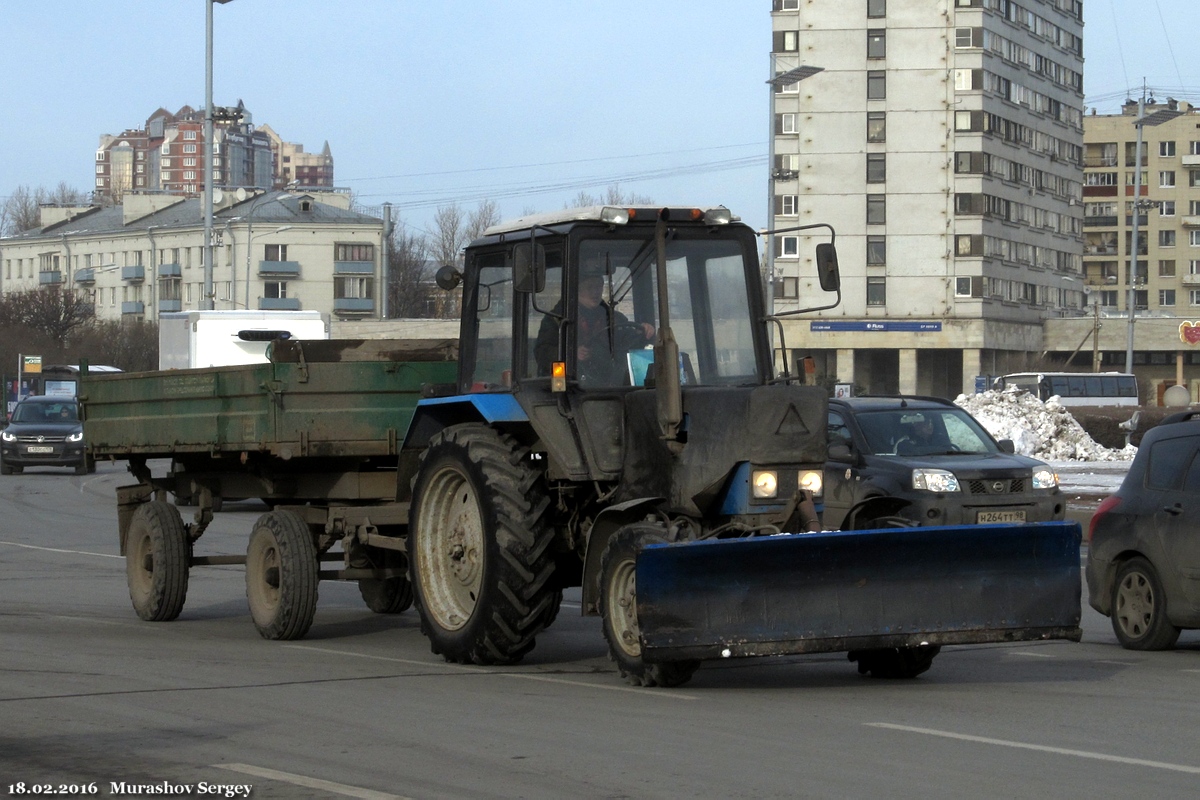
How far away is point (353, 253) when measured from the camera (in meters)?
117

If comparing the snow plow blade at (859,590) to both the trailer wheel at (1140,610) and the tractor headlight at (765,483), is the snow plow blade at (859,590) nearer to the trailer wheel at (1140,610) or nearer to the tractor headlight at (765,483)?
the tractor headlight at (765,483)

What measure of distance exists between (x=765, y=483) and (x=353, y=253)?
361ft

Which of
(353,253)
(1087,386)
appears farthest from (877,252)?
(353,253)

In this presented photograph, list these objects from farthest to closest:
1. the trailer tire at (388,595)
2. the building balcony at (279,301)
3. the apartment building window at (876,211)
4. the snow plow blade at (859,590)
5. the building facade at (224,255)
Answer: the building balcony at (279,301) → the building facade at (224,255) → the apartment building window at (876,211) → the trailer tire at (388,595) → the snow plow blade at (859,590)

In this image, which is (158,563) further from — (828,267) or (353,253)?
(353,253)

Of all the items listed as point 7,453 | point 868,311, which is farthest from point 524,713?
point 868,311

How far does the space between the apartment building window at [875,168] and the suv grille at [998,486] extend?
77431mm

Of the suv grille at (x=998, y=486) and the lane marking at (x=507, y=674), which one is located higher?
the suv grille at (x=998, y=486)

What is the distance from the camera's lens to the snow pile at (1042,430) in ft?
132

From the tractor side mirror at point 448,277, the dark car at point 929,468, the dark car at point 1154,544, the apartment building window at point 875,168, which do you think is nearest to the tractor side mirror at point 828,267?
the tractor side mirror at point 448,277

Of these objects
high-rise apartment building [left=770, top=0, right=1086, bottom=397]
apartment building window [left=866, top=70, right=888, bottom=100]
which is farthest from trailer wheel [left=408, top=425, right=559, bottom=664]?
apartment building window [left=866, top=70, right=888, bottom=100]

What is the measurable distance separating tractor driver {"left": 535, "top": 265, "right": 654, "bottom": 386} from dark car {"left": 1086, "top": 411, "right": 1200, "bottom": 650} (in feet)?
14.0

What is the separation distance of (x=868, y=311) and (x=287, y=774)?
88.3m

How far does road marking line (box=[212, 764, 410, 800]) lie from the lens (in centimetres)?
666
